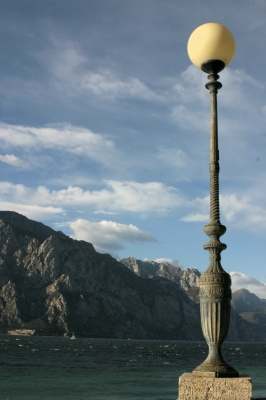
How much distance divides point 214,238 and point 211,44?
3.45m

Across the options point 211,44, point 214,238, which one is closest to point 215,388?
point 214,238

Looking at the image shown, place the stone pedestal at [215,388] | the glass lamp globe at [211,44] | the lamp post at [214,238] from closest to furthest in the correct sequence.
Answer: the stone pedestal at [215,388] < the lamp post at [214,238] < the glass lamp globe at [211,44]

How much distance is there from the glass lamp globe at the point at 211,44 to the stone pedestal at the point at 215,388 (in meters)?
5.43

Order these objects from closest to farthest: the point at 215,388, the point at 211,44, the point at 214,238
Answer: the point at 215,388 < the point at 214,238 < the point at 211,44

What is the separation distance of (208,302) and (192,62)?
4399 mm

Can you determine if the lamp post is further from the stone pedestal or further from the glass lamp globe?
the stone pedestal

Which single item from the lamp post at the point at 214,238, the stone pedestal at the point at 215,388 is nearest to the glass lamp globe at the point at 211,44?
the lamp post at the point at 214,238

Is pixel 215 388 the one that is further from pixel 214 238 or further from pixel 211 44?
pixel 211 44

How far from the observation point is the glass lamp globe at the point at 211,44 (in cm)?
783

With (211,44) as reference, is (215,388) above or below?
below

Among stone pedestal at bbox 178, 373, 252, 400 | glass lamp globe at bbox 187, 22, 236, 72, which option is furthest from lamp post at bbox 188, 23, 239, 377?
stone pedestal at bbox 178, 373, 252, 400

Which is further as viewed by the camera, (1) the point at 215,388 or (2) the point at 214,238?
(2) the point at 214,238

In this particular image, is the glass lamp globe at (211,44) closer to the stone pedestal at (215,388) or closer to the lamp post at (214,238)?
the lamp post at (214,238)

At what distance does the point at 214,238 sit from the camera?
744 cm
